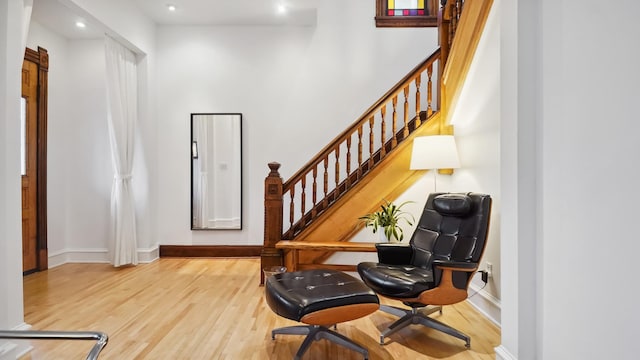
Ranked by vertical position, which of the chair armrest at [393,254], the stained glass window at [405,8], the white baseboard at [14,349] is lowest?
the white baseboard at [14,349]

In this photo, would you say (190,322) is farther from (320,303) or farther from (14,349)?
(320,303)

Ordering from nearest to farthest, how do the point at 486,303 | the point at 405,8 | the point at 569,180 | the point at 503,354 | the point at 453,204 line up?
the point at 569,180
the point at 503,354
the point at 453,204
the point at 486,303
the point at 405,8

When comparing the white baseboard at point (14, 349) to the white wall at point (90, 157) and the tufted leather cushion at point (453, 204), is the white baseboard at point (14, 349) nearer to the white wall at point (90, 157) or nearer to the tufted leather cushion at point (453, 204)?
the white wall at point (90, 157)

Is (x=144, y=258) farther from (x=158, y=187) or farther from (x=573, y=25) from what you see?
(x=573, y=25)

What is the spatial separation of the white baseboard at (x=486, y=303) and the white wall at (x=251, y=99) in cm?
274

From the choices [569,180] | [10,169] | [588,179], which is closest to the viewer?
[588,179]

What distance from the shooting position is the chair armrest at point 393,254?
2.93 m

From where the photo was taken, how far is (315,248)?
3641 mm

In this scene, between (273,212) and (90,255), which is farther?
(90,255)

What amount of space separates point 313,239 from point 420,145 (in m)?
1.48

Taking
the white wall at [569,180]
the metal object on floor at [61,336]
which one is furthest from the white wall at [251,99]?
the metal object on floor at [61,336]

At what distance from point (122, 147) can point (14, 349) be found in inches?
110

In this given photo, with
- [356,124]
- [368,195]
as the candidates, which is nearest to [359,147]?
[356,124]

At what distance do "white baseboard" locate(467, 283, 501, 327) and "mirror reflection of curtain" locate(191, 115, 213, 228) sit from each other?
11.6 feet
